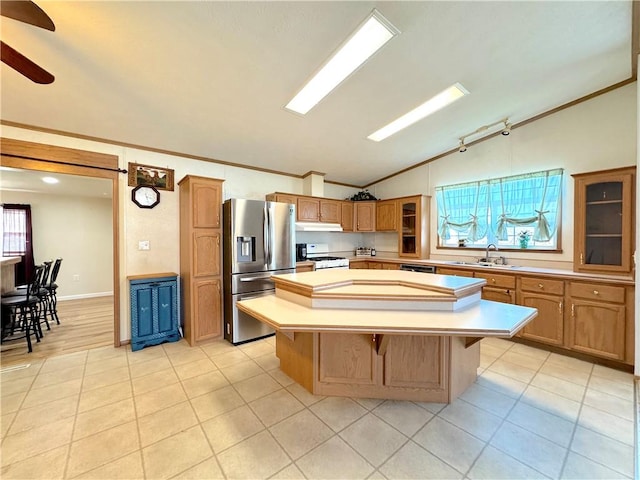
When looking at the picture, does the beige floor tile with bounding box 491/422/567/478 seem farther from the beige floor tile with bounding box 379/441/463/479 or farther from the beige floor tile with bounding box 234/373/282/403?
the beige floor tile with bounding box 234/373/282/403

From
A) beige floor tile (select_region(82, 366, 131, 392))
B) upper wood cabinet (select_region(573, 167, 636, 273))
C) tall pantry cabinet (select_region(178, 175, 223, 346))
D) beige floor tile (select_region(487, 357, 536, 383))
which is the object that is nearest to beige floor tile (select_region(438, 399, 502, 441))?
beige floor tile (select_region(487, 357, 536, 383))

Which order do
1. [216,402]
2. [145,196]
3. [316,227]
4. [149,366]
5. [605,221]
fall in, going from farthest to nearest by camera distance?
[316,227]
[145,196]
[605,221]
[149,366]
[216,402]

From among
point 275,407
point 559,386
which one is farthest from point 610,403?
point 275,407

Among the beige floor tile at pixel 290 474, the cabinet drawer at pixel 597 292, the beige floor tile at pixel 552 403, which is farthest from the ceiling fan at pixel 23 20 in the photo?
the cabinet drawer at pixel 597 292

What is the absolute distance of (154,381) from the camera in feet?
7.98

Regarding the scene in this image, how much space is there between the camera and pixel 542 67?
2602mm

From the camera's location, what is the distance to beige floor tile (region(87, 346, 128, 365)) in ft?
9.50

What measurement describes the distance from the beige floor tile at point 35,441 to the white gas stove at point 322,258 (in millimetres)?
3183

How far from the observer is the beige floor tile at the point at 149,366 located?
8.47 ft

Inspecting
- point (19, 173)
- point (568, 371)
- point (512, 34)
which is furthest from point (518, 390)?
point (19, 173)

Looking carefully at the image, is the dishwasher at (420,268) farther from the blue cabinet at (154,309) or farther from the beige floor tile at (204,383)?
the blue cabinet at (154,309)

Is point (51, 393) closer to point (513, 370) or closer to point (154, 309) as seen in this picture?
point (154, 309)

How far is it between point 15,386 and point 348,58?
4.24m

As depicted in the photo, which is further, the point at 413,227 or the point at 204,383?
the point at 413,227
